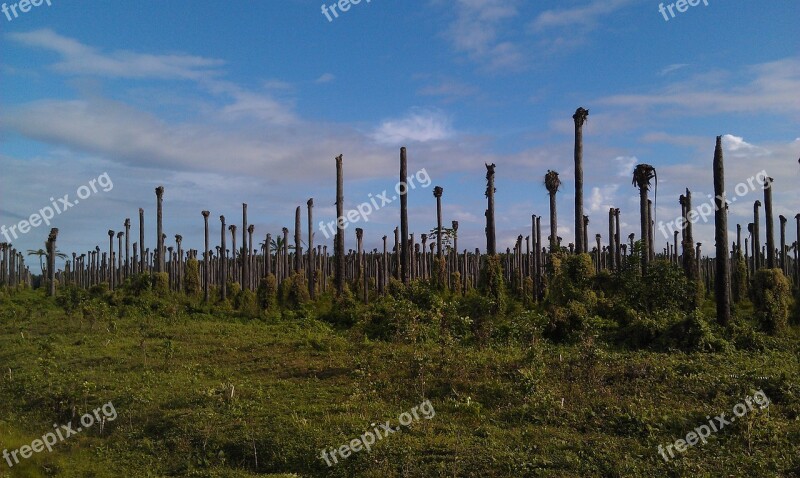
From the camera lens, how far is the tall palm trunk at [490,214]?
85.2ft

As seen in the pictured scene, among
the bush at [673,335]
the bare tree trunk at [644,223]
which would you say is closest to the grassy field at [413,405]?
the bush at [673,335]

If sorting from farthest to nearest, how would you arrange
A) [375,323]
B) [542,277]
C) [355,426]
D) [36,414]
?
[542,277] < [375,323] < [36,414] < [355,426]

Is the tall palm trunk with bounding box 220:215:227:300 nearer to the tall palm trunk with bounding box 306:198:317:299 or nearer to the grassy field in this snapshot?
the tall palm trunk with bounding box 306:198:317:299

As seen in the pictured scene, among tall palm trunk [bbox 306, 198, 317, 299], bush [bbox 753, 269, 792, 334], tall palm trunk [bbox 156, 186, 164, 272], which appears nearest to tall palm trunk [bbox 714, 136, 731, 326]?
bush [bbox 753, 269, 792, 334]

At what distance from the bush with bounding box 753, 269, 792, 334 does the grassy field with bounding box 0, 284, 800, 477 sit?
7.41 feet

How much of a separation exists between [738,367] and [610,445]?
5766 mm

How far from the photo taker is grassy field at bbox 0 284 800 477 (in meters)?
8.95

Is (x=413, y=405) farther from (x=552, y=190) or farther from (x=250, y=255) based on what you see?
(x=250, y=255)

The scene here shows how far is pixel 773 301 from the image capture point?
63.1 feet

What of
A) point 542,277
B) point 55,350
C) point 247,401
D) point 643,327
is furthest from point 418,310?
point 542,277

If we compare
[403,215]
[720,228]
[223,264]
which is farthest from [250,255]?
[720,228]

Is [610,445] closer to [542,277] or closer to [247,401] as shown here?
[247,401]

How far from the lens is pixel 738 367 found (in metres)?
13.2

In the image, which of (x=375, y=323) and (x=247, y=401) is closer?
(x=247, y=401)
